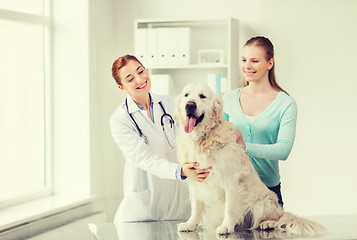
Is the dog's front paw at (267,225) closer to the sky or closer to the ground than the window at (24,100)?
closer to the ground

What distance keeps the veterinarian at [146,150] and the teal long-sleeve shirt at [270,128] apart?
0.96 ft

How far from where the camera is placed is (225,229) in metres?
1.81

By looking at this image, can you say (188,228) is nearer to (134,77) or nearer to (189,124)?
(189,124)

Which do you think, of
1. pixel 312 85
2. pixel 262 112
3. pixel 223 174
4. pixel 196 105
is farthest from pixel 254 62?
pixel 312 85

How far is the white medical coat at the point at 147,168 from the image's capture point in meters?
2.14

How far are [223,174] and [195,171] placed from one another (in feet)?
0.36

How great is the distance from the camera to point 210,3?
4613 mm

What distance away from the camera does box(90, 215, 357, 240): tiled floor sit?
180 cm

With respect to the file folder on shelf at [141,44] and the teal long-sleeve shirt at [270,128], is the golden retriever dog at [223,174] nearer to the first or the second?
the teal long-sleeve shirt at [270,128]

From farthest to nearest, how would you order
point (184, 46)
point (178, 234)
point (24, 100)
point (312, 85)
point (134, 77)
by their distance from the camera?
point (312, 85)
point (184, 46)
point (24, 100)
point (134, 77)
point (178, 234)

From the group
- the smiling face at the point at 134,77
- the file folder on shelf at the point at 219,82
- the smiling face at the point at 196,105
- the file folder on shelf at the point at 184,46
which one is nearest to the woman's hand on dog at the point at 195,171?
the smiling face at the point at 196,105

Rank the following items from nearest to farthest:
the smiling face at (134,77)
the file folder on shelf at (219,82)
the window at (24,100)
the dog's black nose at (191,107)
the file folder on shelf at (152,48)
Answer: the dog's black nose at (191,107) → the smiling face at (134,77) → the window at (24,100) → the file folder on shelf at (219,82) → the file folder on shelf at (152,48)

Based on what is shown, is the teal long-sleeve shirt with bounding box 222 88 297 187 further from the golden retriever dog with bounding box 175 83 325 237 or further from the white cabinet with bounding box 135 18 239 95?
the white cabinet with bounding box 135 18 239 95

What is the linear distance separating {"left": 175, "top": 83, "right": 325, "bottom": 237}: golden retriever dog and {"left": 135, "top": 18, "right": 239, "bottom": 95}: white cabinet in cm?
238
